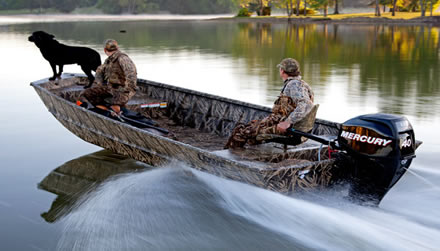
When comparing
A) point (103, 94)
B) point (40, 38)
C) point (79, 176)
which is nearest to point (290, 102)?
point (79, 176)

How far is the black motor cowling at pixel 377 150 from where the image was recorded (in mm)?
5750

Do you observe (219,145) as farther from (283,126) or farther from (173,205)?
(283,126)

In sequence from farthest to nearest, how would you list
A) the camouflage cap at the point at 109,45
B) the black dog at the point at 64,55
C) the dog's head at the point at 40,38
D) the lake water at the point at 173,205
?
1. the black dog at the point at 64,55
2. the dog's head at the point at 40,38
3. the camouflage cap at the point at 109,45
4. the lake water at the point at 173,205

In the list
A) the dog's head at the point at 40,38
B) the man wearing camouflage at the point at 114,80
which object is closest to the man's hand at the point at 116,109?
the man wearing camouflage at the point at 114,80

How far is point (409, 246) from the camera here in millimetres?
5770

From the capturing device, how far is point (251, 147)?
7547 mm

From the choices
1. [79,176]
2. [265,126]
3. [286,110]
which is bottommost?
[79,176]

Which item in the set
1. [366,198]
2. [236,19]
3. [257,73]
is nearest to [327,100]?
[257,73]

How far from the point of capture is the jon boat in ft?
19.3

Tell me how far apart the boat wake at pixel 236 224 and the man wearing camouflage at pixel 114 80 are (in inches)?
100

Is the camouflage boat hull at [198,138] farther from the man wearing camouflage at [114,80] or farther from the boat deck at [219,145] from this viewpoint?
the man wearing camouflage at [114,80]

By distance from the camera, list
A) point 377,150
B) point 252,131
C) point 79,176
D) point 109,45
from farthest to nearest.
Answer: point 109,45
point 79,176
point 252,131
point 377,150

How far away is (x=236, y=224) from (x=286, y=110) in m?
1.56

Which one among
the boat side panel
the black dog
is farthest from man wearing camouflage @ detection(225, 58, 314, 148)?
the black dog
